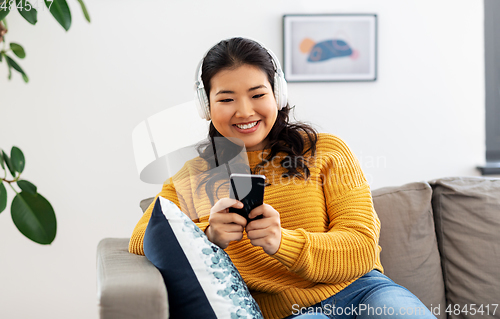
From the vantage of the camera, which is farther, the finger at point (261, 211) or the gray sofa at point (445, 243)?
the gray sofa at point (445, 243)

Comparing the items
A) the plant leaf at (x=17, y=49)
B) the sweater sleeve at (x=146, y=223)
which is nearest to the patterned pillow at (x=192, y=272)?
the sweater sleeve at (x=146, y=223)

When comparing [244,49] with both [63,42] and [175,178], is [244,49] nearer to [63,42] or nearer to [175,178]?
[175,178]

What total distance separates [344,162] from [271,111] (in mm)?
236

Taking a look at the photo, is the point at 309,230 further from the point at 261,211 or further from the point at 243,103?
the point at 243,103

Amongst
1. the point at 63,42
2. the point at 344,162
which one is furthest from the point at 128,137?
the point at 344,162

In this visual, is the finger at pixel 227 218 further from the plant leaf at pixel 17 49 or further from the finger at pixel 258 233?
the plant leaf at pixel 17 49

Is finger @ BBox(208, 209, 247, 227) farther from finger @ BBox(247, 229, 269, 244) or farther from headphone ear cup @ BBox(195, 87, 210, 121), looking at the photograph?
headphone ear cup @ BBox(195, 87, 210, 121)

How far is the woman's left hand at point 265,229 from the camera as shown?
0.90 m

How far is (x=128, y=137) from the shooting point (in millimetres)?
1916

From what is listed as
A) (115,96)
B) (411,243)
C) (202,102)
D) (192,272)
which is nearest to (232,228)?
(192,272)

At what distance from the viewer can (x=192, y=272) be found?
Result: 829 mm

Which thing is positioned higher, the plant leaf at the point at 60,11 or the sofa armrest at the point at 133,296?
the plant leaf at the point at 60,11

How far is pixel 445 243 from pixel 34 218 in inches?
49.9

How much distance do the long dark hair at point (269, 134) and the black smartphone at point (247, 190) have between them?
0.82 feet
